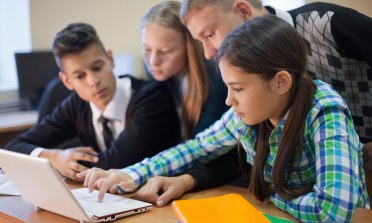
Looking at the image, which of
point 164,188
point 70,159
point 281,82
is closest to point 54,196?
point 164,188

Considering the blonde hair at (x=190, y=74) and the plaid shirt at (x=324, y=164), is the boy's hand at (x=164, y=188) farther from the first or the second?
the blonde hair at (x=190, y=74)

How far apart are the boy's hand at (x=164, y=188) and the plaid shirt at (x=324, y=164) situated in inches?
2.3

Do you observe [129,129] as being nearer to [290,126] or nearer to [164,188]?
[164,188]

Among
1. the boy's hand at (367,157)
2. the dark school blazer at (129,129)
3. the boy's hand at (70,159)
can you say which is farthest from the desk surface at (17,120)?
the boy's hand at (367,157)

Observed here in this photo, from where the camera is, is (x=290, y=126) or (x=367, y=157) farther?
(x=367, y=157)

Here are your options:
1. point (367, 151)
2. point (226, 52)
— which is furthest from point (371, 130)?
point (226, 52)

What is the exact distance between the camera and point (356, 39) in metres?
1.01

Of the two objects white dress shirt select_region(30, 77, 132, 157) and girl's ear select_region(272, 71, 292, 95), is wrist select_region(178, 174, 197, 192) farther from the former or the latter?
white dress shirt select_region(30, 77, 132, 157)

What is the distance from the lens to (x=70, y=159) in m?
1.14

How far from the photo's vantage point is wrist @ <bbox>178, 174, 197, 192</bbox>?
924 millimetres

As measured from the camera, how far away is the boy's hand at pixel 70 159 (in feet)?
3.59

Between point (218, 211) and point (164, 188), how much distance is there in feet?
0.82

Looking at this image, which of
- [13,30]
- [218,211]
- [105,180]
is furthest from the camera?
[13,30]

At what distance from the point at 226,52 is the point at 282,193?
0.35 m
